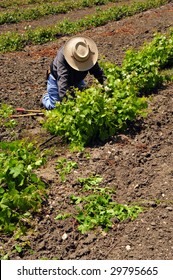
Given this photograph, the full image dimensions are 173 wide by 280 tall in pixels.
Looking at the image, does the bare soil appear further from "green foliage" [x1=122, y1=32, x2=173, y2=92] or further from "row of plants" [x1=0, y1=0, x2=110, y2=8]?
"row of plants" [x1=0, y1=0, x2=110, y2=8]

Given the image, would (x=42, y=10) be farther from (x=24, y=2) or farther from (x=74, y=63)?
(x=74, y=63)

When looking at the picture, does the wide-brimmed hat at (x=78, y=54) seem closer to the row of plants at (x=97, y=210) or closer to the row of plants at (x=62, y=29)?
the row of plants at (x=97, y=210)

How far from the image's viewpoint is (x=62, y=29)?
1409 cm

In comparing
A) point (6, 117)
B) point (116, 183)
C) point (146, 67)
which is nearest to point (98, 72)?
point (146, 67)

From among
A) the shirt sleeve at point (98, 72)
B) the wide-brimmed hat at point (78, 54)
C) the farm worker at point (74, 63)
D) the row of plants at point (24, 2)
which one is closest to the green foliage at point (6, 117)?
the farm worker at point (74, 63)

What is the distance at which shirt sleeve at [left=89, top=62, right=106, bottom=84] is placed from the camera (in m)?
7.02

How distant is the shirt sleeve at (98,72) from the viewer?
7016 millimetres

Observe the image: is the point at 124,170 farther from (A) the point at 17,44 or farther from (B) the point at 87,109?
(A) the point at 17,44

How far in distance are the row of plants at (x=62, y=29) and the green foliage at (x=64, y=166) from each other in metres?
7.13

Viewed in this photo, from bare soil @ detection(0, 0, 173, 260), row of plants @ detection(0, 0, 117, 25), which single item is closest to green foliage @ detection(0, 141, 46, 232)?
bare soil @ detection(0, 0, 173, 260)

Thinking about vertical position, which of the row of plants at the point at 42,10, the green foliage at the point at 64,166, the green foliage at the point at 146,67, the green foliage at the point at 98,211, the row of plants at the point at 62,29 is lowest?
the green foliage at the point at 98,211

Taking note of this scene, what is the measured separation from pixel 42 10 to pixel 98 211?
1384 centimetres

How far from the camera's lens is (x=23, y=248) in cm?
434

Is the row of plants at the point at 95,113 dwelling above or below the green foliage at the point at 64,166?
above
